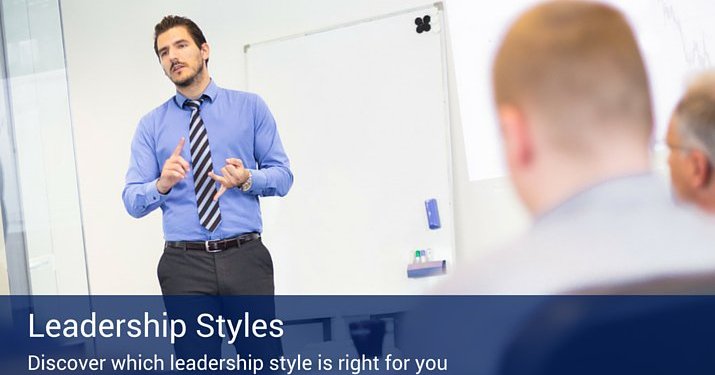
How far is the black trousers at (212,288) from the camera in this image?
154 cm

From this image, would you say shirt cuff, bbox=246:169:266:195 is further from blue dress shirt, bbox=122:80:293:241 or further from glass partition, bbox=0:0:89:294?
glass partition, bbox=0:0:89:294

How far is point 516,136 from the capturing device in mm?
327

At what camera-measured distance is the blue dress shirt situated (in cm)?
158

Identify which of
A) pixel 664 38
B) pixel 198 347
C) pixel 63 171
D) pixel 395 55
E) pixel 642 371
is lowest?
pixel 198 347

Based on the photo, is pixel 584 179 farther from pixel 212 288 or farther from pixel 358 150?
pixel 358 150

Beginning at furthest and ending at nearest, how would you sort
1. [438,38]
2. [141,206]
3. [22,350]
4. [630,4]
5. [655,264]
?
[438,38] < [141,206] < [22,350] < [630,4] < [655,264]

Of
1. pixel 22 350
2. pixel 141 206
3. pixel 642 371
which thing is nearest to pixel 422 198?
pixel 141 206

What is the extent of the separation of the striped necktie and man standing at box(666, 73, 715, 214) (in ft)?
3.75

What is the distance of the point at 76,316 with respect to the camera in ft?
5.31

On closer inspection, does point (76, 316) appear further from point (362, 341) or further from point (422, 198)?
point (422, 198)

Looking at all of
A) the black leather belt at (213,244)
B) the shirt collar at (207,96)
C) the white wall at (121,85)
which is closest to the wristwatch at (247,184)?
the black leather belt at (213,244)

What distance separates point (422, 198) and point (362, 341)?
876 mm

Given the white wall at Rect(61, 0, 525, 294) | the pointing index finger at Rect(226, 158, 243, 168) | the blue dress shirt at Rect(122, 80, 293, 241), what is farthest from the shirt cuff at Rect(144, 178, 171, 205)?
the white wall at Rect(61, 0, 525, 294)

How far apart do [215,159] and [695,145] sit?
126 cm
